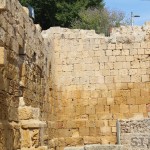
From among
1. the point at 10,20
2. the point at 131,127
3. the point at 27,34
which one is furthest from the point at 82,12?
the point at 10,20

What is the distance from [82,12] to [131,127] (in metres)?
14.5

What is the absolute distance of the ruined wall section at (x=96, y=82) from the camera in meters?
13.9

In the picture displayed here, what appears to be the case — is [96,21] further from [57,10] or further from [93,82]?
[93,82]

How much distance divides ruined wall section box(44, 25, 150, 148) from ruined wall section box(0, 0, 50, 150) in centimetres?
378

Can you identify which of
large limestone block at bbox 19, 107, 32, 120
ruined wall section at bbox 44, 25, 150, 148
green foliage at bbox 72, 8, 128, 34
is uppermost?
green foliage at bbox 72, 8, 128, 34

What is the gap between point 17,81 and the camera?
317 inches

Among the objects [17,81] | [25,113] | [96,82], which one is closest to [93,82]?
[96,82]

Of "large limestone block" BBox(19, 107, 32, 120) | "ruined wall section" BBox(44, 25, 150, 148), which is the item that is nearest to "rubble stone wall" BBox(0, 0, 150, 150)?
"ruined wall section" BBox(44, 25, 150, 148)

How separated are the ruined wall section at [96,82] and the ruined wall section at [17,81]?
3775 millimetres

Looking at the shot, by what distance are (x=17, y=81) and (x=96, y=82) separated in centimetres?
638

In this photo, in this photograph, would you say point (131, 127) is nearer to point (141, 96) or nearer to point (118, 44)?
point (141, 96)

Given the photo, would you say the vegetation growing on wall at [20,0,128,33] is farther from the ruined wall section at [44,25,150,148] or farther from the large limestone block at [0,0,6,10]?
the large limestone block at [0,0,6,10]

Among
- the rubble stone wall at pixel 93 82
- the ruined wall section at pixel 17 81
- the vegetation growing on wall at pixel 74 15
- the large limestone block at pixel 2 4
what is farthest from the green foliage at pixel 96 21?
the large limestone block at pixel 2 4

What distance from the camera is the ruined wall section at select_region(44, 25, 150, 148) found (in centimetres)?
1389
